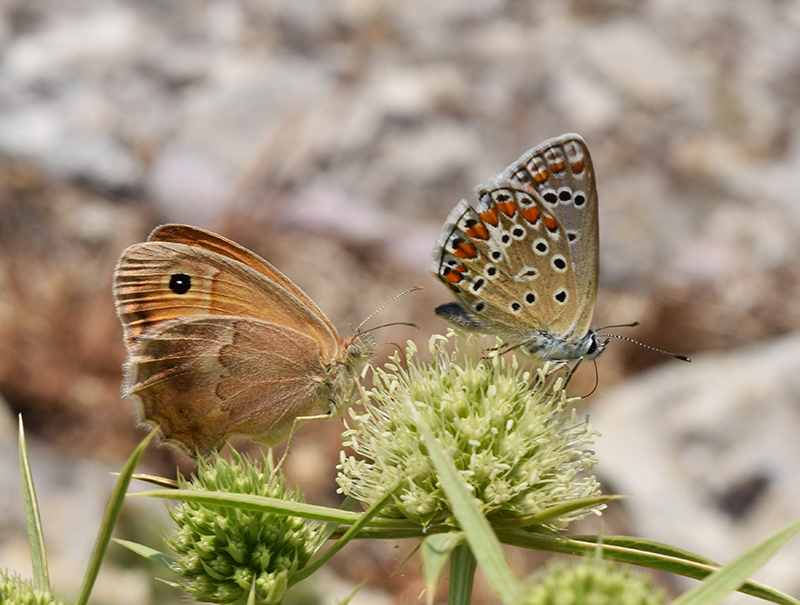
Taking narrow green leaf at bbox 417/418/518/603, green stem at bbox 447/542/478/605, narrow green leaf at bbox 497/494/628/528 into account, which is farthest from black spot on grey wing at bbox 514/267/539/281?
narrow green leaf at bbox 417/418/518/603

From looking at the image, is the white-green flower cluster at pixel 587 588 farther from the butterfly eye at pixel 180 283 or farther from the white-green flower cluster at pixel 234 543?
the butterfly eye at pixel 180 283

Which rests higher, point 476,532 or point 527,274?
point 527,274

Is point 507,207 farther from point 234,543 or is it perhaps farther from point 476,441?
point 234,543

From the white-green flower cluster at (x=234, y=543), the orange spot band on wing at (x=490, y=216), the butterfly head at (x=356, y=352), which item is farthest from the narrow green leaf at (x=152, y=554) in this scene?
the orange spot band on wing at (x=490, y=216)

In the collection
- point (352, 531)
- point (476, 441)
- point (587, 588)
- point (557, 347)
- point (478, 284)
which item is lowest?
point (587, 588)

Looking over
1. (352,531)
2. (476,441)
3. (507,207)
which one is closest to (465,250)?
(507,207)
